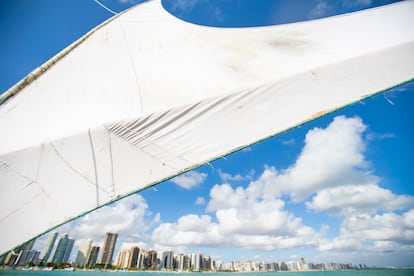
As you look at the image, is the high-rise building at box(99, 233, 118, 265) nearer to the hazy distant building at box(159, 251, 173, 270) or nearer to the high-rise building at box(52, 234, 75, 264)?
the high-rise building at box(52, 234, 75, 264)

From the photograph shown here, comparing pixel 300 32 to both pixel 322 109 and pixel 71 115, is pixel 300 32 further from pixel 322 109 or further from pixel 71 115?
pixel 71 115

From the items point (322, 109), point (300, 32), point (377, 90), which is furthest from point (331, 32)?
point (322, 109)

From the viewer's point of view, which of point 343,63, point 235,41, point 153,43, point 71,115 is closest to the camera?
point 343,63

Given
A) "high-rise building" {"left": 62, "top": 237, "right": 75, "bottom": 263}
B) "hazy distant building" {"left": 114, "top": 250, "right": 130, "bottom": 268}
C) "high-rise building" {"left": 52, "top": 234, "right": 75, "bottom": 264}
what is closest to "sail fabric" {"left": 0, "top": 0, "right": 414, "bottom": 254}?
"hazy distant building" {"left": 114, "top": 250, "right": 130, "bottom": 268}

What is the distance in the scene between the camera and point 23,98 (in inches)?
108

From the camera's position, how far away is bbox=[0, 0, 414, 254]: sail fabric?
6.66 feet

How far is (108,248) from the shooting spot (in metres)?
88.1

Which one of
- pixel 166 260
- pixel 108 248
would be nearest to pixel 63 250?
pixel 108 248

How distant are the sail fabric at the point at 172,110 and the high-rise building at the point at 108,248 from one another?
99.7 metres

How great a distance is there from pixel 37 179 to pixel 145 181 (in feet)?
4.04

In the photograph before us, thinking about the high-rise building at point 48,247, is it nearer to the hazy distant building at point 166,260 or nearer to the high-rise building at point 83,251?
the high-rise building at point 83,251

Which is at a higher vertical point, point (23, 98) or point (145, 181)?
point (23, 98)

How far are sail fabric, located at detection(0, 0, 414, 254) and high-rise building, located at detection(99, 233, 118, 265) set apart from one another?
99.7 metres

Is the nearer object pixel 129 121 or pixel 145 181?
pixel 145 181
